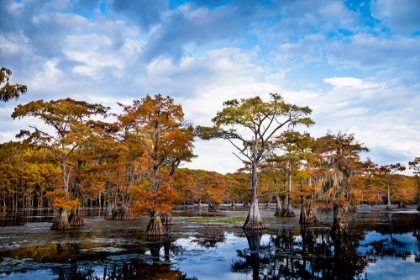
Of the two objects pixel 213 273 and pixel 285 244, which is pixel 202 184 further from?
pixel 213 273

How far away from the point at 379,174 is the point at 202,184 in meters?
41.4

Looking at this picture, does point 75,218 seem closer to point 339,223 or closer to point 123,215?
A: point 123,215

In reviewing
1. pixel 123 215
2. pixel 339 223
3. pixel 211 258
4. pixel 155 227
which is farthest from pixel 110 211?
pixel 211 258

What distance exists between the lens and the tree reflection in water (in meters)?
12.9

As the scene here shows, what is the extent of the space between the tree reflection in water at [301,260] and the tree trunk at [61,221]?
716 inches

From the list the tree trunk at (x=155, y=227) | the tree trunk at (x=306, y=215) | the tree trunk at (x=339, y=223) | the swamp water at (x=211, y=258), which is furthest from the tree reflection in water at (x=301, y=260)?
the tree trunk at (x=306, y=215)

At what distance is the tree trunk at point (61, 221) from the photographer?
30375 mm

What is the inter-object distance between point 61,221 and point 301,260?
2348cm

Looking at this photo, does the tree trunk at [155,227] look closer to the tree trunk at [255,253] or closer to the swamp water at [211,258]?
the swamp water at [211,258]

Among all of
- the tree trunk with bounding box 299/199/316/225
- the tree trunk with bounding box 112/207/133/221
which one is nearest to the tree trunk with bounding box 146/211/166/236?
the tree trunk with bounding box 299/199/316/225

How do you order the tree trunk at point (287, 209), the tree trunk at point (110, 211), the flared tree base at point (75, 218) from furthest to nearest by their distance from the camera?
1. the tree trunk at point (287, 209)
2. the tree trunk at point (110, 211)
3. the flared tree base at point (75, 218)

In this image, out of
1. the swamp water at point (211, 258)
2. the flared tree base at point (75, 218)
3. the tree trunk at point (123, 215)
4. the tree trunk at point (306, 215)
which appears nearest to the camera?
the swamp water at point (211, 258)

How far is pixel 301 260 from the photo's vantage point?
15.4 metres

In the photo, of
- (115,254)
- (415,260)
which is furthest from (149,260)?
(415,260)
